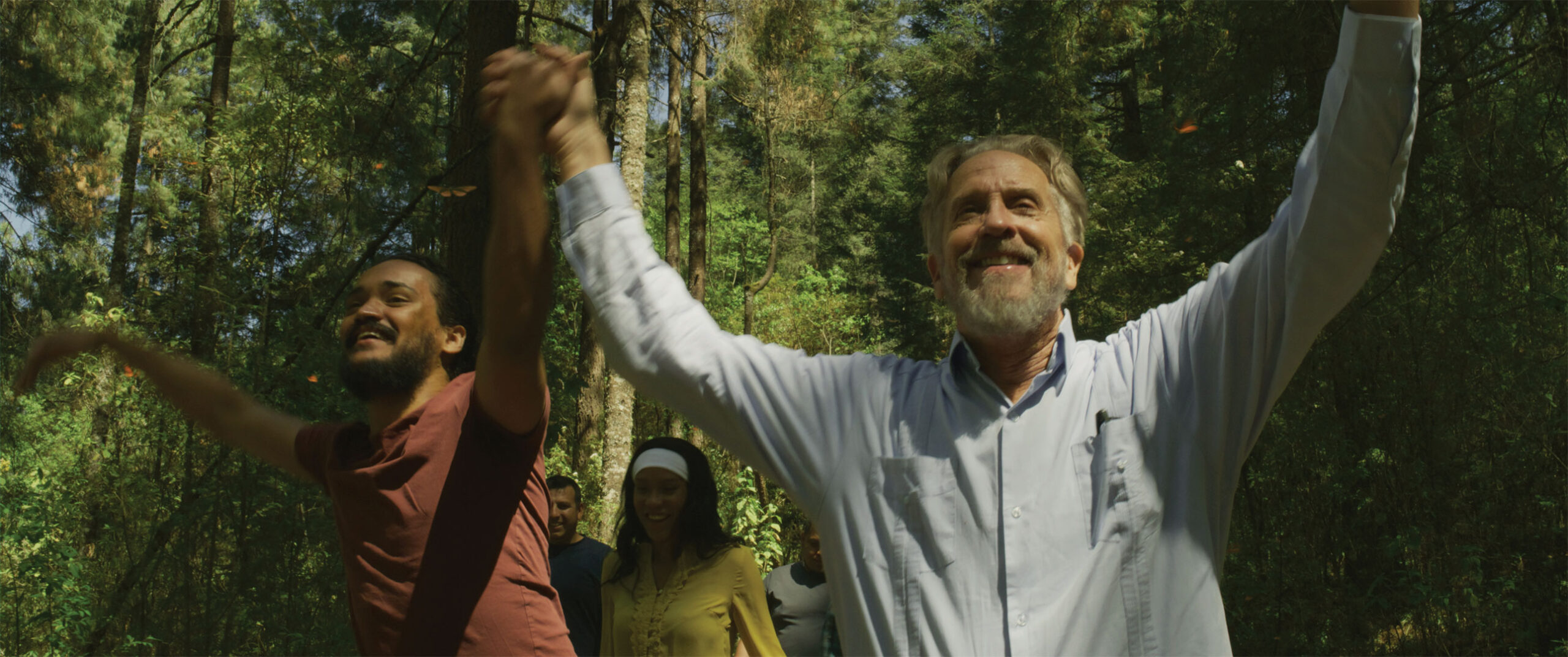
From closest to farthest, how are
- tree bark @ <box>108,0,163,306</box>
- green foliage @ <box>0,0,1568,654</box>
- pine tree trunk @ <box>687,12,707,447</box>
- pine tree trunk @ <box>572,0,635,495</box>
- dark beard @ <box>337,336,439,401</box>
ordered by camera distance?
dark beard @ <box>337,336,439,401</box> < green foliage @ <box>0,0,1568,654</box> < pine tree trunk @ <box>572,0,635,495</box> < tree bark @ <box>108,0,163,306</box> < pine tree trunk @ <box>687,12,707,447</box>

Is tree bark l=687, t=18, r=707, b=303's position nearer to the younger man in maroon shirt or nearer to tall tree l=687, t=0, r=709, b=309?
tall tree l=687, t=0, r=709, b=309

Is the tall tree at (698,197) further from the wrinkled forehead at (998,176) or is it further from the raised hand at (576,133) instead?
the raised hand at (576,133)

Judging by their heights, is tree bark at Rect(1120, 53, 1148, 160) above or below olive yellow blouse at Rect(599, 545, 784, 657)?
above

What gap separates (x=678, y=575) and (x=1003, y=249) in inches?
106

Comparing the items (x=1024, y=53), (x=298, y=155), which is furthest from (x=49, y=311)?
(x=1024, y=53)

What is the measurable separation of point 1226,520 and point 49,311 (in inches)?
585

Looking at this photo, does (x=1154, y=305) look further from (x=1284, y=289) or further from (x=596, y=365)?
(x=1284, y=289)

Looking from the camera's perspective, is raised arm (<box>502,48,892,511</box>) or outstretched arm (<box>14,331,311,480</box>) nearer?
raised arm (<box>502,48,892,511</box>)

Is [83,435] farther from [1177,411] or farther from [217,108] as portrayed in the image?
[1177,411]

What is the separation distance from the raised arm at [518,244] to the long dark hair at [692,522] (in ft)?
6.76

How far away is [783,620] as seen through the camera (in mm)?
4770

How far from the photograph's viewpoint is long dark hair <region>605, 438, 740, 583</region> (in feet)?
14.0

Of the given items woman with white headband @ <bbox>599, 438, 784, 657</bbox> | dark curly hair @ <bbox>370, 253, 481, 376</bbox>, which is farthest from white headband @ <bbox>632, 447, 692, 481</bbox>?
dark curly hair @ <bbox>370, 253, 481, 376</bbox>

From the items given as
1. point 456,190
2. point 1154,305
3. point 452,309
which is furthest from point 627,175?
point 452,309
